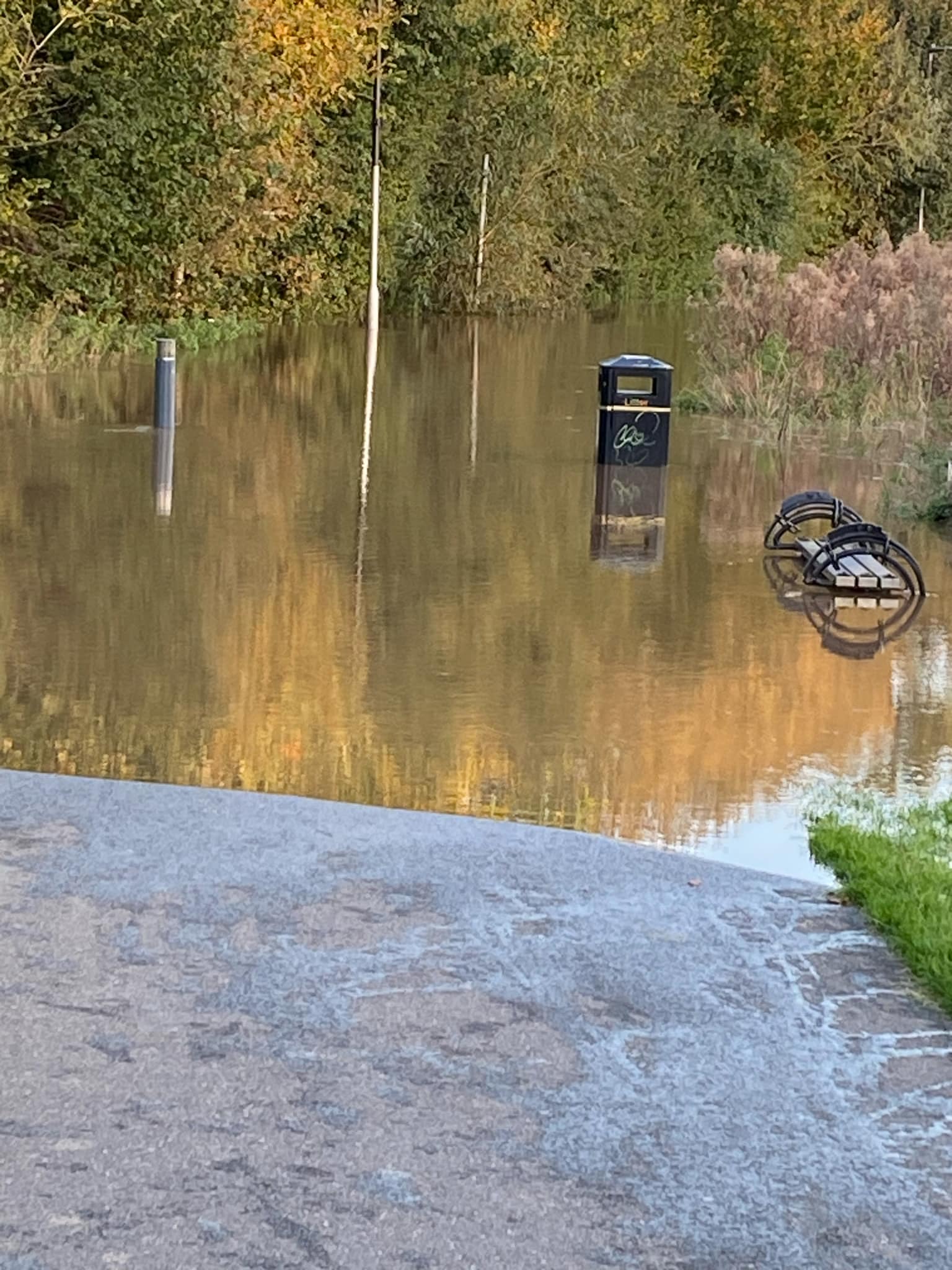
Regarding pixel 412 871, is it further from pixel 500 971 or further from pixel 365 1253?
pixel 365 1253

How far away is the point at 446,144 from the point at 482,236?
84.9 inches

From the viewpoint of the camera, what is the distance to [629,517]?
17.0 meters

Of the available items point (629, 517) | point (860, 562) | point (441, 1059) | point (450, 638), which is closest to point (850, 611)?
point (860, 562)

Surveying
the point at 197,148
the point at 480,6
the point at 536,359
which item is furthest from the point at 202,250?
the point at 480,6

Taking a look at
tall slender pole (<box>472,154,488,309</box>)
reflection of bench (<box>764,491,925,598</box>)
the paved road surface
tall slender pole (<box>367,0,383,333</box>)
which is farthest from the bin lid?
tall slender pole (<box>472,154,488,309</box>)

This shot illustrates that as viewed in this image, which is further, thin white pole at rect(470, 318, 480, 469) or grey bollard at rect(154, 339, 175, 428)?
thin white pole at rect(470, 318, 480, 469)

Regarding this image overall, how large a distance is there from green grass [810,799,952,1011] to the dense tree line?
20643 millimetres

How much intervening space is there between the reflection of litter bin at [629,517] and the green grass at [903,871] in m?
6.34

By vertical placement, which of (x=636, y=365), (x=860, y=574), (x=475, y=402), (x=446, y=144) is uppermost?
(x=446, y=144)

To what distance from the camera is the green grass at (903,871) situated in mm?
6402

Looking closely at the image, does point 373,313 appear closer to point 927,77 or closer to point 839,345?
point 839,345

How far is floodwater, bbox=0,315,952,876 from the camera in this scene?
902 centimetres

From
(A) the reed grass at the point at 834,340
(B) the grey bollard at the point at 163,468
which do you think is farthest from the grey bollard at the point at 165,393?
(A) the reed grass at the point at 834,340

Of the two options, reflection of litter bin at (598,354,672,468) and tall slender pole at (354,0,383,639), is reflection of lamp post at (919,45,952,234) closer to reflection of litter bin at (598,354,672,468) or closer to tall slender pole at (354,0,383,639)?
tall slender pole at (354,0,383,639)
